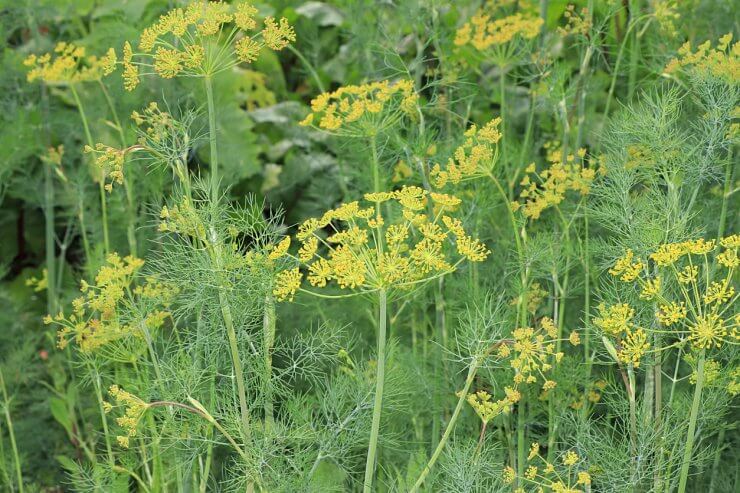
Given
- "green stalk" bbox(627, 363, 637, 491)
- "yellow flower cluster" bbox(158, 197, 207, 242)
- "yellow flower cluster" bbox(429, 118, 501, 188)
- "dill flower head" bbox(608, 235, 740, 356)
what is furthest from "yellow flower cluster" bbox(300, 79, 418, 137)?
"green stalk" bbox(627, 363, 637, 491)

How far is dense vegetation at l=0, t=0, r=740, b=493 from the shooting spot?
216 cm

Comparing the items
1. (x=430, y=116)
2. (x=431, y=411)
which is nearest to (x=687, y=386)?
(x=431, y=411)

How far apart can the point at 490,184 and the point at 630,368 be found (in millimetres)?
901

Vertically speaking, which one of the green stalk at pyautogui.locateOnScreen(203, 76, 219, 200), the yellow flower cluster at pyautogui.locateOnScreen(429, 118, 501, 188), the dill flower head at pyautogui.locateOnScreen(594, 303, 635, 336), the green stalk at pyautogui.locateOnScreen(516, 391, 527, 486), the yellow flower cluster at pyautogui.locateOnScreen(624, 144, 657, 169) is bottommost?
the green stalk at pyautogui.locateOnScreen(516, 391, 527, 486)

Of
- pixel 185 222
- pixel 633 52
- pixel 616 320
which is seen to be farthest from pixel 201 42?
pixel 633 52

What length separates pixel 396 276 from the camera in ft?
6.47

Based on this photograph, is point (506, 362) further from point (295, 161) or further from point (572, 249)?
point (295, 161)

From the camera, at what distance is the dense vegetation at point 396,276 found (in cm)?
216

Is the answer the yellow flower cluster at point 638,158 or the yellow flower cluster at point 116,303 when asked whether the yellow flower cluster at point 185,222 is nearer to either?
the yellow flower cluster at point 116,303

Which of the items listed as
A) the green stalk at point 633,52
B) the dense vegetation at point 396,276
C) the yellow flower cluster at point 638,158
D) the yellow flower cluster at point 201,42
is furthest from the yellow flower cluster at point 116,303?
the green stalk at point 633,52

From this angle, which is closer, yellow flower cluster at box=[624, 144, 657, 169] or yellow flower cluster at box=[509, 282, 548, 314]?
yellow flower cluster at box=[624, 144, 657, 169]

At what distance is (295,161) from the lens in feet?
14.0

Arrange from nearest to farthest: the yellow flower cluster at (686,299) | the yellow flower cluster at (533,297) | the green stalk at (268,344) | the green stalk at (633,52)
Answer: the yellow flower cluster at (686,299)
the green stalk at (268,344)
the yellow flower cluster at (533,297)
the green stalk at (633,52)

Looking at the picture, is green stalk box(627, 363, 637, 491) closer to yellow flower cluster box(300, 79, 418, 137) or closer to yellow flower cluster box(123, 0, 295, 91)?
yellow flower cluster box(300, 79, 418, 137)
